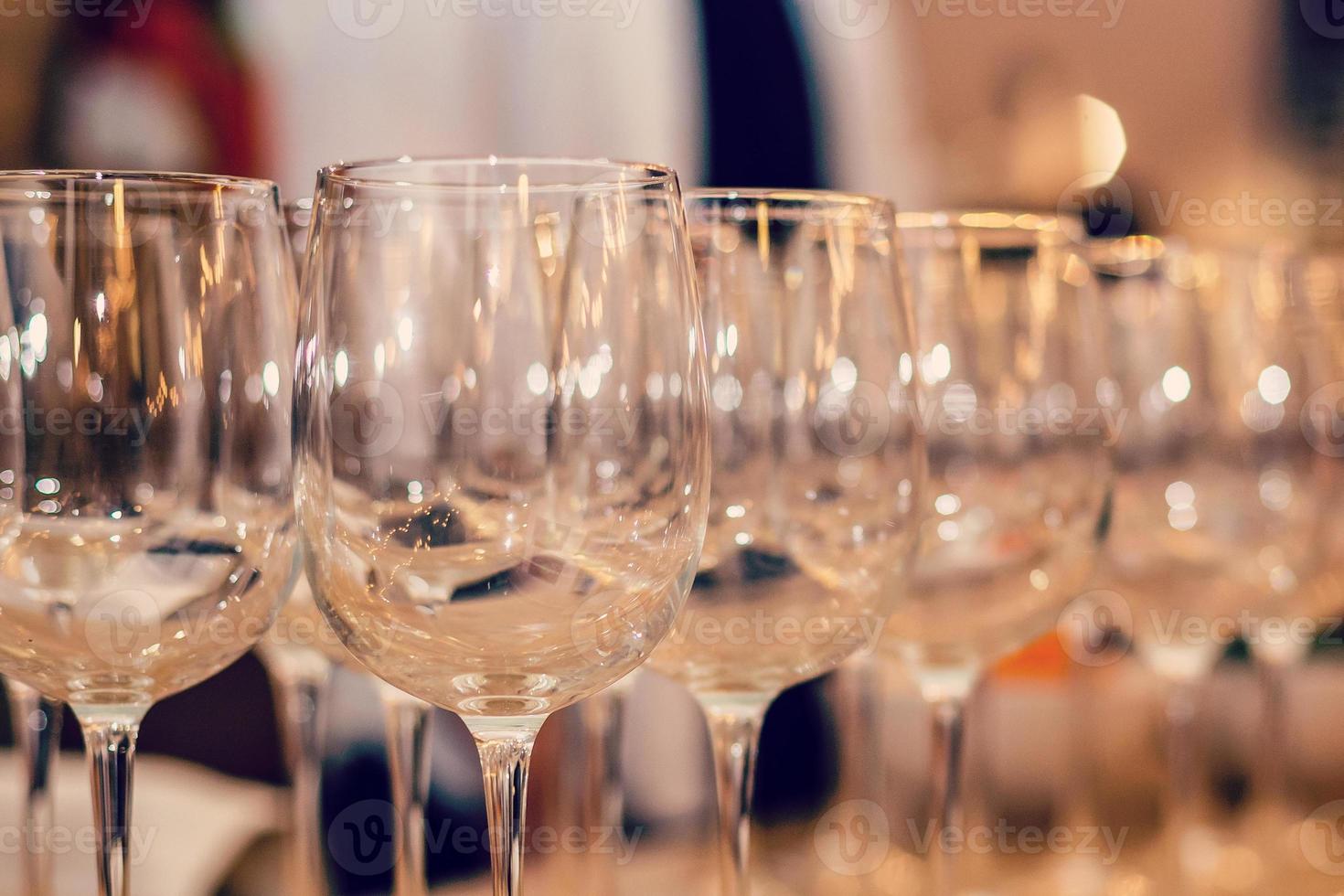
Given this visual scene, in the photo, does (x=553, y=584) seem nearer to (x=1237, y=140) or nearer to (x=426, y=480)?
(x=426, y=480)

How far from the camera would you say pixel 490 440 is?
0.32 m

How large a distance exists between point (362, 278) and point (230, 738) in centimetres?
101

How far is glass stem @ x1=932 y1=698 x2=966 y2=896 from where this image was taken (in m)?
0.55

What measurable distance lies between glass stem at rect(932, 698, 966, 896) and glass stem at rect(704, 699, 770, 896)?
4.9 inches

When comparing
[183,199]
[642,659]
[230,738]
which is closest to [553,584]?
[642,659]

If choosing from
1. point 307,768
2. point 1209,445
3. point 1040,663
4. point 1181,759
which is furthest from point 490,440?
point 1040,663

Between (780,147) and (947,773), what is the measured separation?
34.2 inches

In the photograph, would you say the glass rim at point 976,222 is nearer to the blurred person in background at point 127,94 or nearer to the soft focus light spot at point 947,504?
the soft focus light spot at point 947,504

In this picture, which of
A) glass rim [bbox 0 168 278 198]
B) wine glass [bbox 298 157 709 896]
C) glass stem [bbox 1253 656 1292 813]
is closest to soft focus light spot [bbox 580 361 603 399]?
wine glass [bbox 298 157 709 896]

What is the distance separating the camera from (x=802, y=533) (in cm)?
43

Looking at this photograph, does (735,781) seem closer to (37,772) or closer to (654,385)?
(654,385)

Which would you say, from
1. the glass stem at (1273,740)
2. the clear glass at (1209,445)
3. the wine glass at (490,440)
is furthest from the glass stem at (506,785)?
the glass stem at (1273,740)

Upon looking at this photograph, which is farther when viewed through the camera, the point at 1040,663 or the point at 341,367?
the point at 1040,663

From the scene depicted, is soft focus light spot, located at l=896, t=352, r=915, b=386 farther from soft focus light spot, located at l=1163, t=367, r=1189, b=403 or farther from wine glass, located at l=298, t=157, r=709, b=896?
soft focus light spot, located at l=1163, t=367, r=1189, b=403
